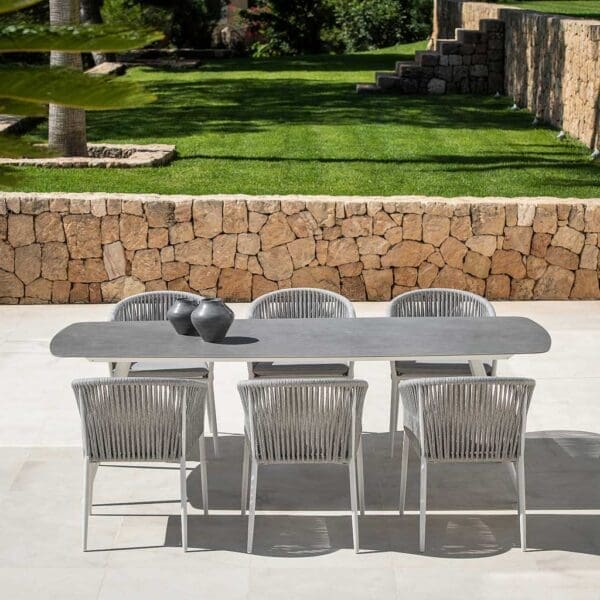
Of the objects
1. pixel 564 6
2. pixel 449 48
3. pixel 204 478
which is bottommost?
pixel 204 478

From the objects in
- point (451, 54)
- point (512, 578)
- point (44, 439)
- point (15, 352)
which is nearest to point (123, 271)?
point (15, 352)

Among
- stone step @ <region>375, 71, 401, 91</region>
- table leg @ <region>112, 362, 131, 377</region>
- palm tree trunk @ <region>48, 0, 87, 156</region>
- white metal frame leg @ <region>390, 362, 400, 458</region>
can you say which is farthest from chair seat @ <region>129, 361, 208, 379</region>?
stone step @ <region>375, 71, 401, 91</region>

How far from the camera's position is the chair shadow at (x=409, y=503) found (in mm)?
6594

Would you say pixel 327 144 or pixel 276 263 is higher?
pixel 327 144

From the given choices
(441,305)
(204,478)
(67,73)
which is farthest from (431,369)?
(67,73)

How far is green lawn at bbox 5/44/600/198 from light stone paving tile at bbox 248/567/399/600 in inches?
315

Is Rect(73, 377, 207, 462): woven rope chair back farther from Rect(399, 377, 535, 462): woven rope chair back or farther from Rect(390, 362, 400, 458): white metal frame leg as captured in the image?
Rect(390, 362, 400, 458): white metal frame leg

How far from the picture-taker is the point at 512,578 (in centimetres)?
621

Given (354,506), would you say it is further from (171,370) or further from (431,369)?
(171,370)

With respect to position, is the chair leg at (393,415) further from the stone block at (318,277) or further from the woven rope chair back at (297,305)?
the stone block at (318,277)

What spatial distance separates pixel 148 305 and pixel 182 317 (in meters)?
0.99

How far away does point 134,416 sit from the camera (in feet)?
21.7

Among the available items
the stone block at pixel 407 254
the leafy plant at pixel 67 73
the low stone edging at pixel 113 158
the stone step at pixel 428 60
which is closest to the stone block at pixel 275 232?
the stone block at pixel 407 254

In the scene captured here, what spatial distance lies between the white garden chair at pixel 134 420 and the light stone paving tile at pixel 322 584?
0.60 metres
